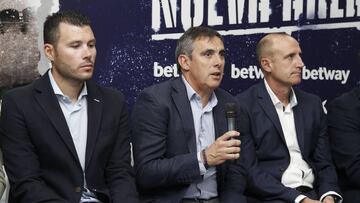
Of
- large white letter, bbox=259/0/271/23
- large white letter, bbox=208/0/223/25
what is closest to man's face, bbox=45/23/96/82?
large white letter, bbox=208/0/223/25

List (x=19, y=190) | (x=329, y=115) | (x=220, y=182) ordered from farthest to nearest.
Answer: (x=329, y=115), (x=220, y=182), (x=19, y=190)

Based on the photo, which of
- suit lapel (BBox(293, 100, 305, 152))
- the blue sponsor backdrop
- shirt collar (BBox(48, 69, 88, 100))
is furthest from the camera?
the blue sponsor backdrop

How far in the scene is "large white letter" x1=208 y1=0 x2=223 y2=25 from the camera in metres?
4.32

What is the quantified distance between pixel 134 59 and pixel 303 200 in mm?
1595

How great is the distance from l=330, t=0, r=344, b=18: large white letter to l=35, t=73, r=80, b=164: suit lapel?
2188 millimetres

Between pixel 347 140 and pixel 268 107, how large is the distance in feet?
1.73

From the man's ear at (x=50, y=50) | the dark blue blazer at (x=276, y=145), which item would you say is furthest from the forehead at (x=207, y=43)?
the man's ear at (x=50, y=50)

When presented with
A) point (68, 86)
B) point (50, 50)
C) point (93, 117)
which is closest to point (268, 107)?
point (93, 117)

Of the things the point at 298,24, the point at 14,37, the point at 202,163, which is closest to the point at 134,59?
the point at 14,37

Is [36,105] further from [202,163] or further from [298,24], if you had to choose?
[298,24]

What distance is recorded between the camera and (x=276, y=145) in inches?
143

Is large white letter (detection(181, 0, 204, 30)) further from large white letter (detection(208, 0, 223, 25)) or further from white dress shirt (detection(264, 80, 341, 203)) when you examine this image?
white dress shirt (detection(264, 80, 341, 203))

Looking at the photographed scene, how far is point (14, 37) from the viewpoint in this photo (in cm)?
410

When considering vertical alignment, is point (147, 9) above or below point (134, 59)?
above
